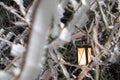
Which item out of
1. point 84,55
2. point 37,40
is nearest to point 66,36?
point 37,40

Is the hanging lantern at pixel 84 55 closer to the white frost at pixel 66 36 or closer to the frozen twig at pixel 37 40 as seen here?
the white frost at pixel 66 36

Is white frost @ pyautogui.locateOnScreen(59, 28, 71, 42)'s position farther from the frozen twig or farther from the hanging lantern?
the hanging lantern

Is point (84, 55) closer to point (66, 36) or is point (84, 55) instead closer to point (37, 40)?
point (66, 36)

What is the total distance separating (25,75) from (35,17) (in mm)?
51

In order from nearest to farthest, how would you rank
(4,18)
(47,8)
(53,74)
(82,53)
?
1. (47,8)
2. (53,74)
3. (82,53)
4. (4,18)

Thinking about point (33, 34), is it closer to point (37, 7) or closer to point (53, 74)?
point (37, 7)

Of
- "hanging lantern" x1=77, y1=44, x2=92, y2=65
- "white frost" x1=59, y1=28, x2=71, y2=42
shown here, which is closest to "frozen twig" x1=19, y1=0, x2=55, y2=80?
"white frost" x1=59, y1=28, x2=71, y2=42

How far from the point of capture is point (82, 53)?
73.0 inches

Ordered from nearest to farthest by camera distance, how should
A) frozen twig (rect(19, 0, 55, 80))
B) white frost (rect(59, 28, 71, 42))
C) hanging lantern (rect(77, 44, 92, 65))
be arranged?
frozen twig (rect(19, 0, 55, 80)) < white frost (rect(59, 28, 71, 42)) < hanging lantern (rect(77, 44, 92, 65))

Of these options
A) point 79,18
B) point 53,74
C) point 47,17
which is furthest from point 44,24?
point 53,74

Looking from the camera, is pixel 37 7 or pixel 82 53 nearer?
pixel 37 7

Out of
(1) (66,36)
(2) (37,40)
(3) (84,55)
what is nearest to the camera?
(2) (37,40)

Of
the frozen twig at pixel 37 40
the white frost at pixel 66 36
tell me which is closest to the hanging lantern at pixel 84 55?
the white frost at pixel 66 36

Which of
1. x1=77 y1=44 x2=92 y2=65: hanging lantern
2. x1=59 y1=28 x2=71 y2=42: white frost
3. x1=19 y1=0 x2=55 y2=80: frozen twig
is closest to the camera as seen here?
x1=19 y1=0 x2=55 y2=80: frozen twig
